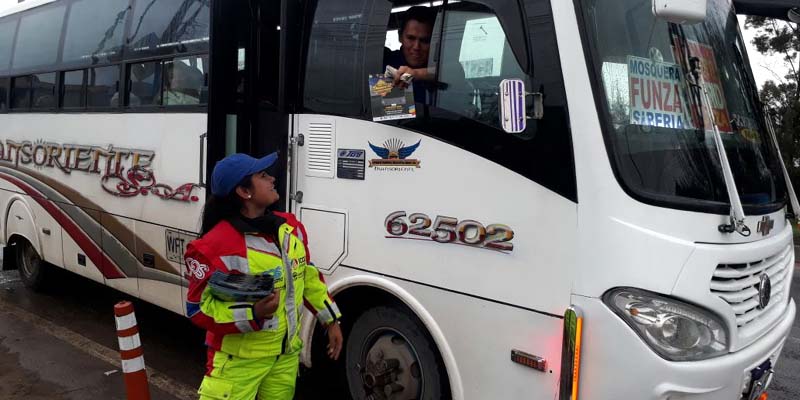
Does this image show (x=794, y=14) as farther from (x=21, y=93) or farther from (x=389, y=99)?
(x=21, y=93)

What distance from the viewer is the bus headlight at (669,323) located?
2.45 meters

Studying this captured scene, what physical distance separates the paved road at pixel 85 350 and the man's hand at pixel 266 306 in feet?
7.06

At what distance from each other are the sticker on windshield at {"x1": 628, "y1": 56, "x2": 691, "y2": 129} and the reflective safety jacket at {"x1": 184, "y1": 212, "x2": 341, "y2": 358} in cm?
162

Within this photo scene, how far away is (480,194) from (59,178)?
4872 millimetres

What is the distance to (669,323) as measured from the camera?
2.46 m

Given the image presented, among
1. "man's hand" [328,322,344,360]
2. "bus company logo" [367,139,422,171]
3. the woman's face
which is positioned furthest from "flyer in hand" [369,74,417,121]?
"man's hand" [328,322,344,360]

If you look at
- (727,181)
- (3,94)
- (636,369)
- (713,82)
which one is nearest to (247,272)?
(636,369)

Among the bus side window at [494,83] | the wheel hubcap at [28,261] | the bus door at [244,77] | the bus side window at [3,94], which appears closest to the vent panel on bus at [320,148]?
the bus door at [244,77]

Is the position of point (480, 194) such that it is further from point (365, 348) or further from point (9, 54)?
point (9, 54)

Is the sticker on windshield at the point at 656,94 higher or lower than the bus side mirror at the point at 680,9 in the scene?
lower

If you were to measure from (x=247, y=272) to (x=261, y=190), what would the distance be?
356 mm

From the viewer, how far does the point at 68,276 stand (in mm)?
7594

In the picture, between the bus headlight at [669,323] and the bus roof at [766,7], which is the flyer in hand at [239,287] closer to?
the bus headlight at [669,323]

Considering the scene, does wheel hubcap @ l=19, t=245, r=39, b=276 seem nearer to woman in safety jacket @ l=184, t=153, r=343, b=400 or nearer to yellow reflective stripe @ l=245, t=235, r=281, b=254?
woman in safety jacket @ l=184, t=153, r=343, b=400
